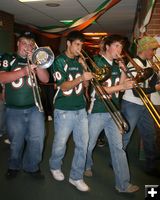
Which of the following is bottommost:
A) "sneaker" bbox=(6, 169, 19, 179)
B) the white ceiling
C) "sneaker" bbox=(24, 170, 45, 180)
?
"sneaker" bbox=(24, 170, 45, 180)

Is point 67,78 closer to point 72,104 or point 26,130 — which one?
point 72,104

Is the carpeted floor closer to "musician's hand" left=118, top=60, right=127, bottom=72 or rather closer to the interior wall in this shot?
"musician's hand" left=118, top=60, right=127, bottom=72

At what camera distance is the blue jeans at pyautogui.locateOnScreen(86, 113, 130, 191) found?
2.75m

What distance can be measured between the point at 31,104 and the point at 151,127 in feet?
4.82

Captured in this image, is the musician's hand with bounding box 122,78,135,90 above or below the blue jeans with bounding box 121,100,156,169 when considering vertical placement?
above

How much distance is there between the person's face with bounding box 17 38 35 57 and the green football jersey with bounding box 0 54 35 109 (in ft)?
0.25

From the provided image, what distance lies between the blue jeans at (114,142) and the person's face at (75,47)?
678mm

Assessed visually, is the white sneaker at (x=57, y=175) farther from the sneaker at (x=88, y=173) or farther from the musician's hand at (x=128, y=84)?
the musician's hand at (x=128, y=84)

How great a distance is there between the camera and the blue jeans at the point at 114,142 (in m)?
2.75

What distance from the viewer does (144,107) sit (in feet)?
10.6

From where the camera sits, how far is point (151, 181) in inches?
124

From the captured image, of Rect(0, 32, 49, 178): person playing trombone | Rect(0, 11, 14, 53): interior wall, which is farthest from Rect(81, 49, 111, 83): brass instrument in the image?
Rect(0, 11, 14, 53): interior wall

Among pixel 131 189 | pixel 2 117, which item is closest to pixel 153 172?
pixel 131 189

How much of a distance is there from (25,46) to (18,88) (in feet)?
1.50
